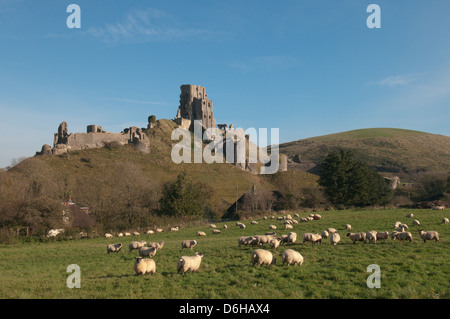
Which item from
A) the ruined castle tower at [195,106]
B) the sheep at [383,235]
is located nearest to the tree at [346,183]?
the sheep at [383,235]

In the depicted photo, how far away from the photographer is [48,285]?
37.8 feet

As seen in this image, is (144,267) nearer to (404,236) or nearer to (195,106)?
(404,236)

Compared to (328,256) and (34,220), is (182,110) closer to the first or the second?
(34,220)

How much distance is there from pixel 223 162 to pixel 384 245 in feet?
294

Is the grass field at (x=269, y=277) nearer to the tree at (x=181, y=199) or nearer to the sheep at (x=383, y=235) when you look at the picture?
the sheep at (x=383, y=235)

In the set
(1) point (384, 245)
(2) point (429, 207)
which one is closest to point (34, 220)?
(1) point (384, 245)

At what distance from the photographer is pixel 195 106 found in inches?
5709

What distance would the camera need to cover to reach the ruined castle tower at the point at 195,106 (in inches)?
5640

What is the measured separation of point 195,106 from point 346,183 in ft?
324

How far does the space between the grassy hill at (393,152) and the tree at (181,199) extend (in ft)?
243

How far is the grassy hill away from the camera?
122 meters

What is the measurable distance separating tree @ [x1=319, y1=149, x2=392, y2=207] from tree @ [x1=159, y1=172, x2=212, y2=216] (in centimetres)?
2515

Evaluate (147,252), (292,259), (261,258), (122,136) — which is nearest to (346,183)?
(147,252)

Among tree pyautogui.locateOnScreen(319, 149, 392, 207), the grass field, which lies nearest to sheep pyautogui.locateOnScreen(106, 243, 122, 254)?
the grass field
